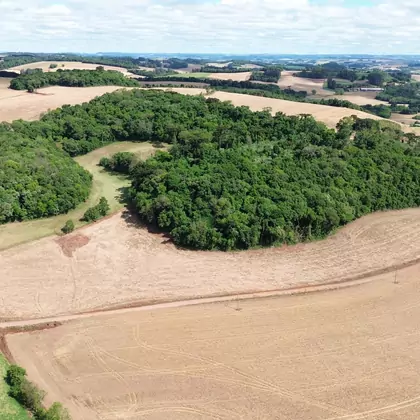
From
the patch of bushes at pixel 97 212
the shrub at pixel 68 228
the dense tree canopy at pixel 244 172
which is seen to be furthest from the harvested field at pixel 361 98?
the shrub at pixel 68 228

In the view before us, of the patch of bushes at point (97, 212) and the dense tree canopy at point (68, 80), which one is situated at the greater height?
the dense tree canopy at point (68, 80)

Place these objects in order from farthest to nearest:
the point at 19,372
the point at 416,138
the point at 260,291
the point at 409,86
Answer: the point at 409,86, the point at 416,138, the point at 260,291, the point at 19,372

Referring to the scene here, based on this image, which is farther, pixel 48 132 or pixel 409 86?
pixel 409 86

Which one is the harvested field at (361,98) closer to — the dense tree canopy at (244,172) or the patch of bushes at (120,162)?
the dense tree canopy at (244,172)

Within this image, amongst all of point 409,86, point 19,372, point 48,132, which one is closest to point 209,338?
point 19,372

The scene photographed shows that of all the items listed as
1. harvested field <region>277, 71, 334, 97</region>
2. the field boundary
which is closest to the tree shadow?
the field boundary

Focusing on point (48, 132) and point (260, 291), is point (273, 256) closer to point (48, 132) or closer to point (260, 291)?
point (260, 291)
